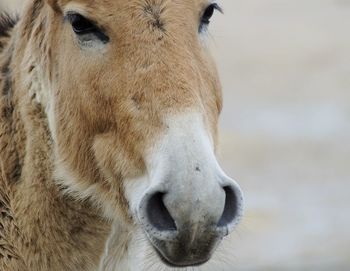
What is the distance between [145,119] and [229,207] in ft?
2.34

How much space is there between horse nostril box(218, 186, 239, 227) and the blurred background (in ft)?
18.5

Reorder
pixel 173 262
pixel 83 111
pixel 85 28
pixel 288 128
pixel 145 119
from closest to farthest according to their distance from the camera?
pixel 173 262 → pixel 145 119 → pixel 85 28 → pixel 83 111 → pixel 288 128

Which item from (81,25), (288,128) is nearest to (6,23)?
(81,25)

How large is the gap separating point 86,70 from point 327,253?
28.5 feet

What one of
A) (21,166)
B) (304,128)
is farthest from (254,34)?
(21,166)

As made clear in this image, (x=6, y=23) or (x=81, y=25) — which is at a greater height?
(x=81, y=25)

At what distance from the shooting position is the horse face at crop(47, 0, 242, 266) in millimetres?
5910

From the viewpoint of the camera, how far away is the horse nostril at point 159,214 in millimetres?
5953

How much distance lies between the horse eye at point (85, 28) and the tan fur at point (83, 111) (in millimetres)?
63

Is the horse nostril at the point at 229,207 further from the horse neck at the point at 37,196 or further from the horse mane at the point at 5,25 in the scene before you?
the horse mane at the point at 5,25

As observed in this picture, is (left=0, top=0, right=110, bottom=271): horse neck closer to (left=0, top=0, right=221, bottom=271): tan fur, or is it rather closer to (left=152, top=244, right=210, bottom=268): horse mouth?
(left=0, top=0, right=221, bottom=271): tan fur

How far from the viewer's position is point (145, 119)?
6348 mm

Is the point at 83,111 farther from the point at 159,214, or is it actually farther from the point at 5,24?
the point at 5,24

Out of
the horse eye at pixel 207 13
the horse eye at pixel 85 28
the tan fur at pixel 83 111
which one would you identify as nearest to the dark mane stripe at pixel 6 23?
the tan fur at pixel 83 111
